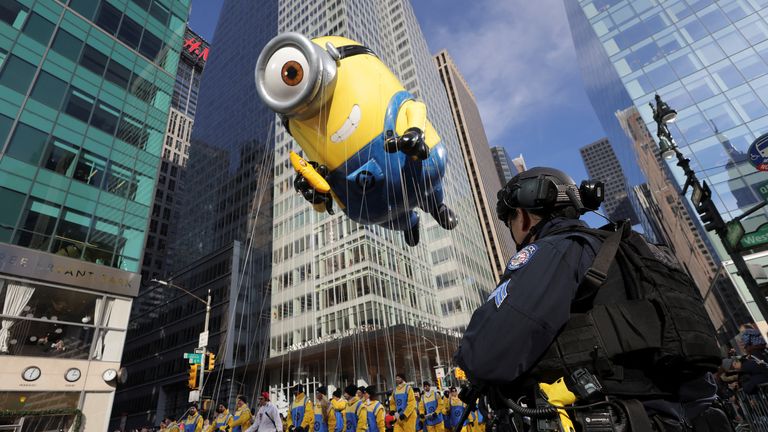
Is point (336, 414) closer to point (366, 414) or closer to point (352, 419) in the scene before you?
point (352, 419)

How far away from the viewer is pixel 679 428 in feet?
5.32

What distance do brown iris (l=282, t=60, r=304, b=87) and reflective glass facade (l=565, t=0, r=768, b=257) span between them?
24.5 m

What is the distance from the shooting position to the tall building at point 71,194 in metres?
16.2

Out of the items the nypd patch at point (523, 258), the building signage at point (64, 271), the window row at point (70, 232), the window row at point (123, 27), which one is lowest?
the nypd patch at point (523, 258)

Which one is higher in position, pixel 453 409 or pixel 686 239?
pixel 686 239

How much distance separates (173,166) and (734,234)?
87.1 metres

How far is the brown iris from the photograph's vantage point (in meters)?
6.71

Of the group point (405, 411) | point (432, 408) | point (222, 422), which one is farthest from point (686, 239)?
point (222, 422)

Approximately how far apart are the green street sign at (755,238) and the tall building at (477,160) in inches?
2837

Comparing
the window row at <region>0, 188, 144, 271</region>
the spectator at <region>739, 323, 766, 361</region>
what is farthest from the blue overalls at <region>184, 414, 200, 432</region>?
the spectator at <region>739, 323, 766, 361</region>

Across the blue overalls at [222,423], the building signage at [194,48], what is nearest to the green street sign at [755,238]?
the blue overalls at [222,423]

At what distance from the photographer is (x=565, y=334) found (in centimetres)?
175

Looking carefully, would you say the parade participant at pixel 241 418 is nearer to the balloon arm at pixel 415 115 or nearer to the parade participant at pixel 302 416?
the parade participant at pixel 302 416

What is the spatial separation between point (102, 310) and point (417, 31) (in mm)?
77613
